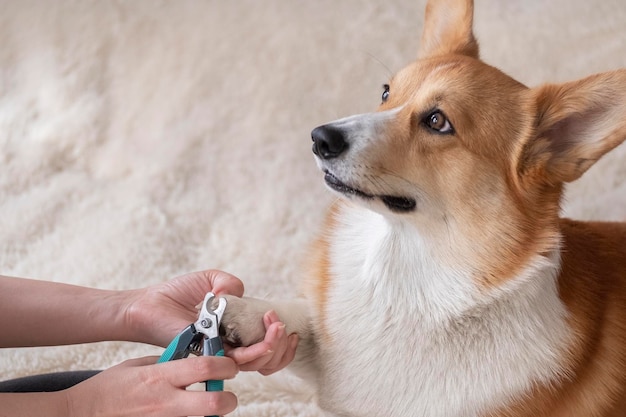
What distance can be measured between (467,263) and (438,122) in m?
0.25

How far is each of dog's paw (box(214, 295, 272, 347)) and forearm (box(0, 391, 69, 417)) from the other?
28 centimetres

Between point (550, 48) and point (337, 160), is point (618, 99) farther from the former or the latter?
point (550, 48)

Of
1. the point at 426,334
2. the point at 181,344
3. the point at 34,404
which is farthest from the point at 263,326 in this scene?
the point at 34,404

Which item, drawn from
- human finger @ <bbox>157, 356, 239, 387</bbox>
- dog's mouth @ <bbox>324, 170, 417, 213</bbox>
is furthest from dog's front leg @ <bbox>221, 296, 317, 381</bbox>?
dog's mouth @ <bbox>324, 170, 417, 213</bbox>

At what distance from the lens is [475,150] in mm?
1229

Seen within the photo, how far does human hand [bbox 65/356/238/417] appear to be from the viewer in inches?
42.2

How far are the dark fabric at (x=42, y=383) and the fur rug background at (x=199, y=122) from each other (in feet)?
1.25

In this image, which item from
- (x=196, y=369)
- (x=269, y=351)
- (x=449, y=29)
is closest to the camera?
(x=196, y=369)

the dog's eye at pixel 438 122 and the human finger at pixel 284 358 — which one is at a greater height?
Answer: the dog's eye at pixel 438 122

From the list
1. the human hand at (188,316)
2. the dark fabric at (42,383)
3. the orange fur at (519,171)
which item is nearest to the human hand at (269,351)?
the human hand at (188,316)

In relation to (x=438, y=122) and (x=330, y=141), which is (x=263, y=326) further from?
(x=438, y=122)

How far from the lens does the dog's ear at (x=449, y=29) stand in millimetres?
1435

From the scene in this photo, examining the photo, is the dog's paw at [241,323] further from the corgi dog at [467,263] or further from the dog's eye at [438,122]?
the dog's eye at [438,122]

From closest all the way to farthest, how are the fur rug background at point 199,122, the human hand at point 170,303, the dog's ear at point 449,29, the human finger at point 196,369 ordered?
the human finger at point 196,369 < the human hand at point 170,303 < the dog's ear at point 449,29 < the fur rug background at point 199,122
